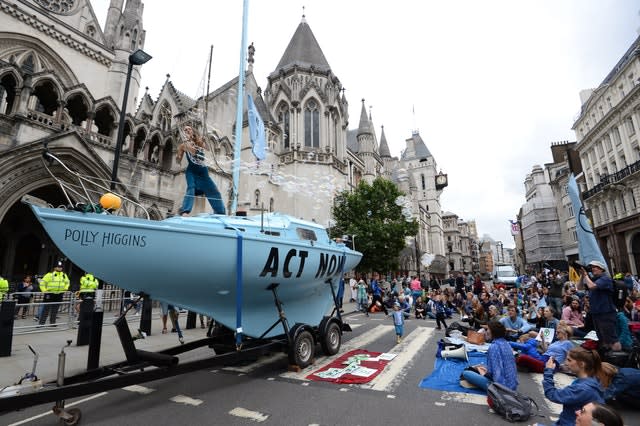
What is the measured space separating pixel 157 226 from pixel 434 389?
4996 mm

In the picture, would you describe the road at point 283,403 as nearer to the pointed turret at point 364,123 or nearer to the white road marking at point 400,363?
the white road marking at point 400,363

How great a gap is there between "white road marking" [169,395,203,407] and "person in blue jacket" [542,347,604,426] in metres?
4.54

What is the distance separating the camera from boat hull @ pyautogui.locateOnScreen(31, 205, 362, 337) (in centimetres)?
415

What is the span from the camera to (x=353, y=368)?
6004mm

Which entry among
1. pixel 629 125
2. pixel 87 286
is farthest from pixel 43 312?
pixel 629 125

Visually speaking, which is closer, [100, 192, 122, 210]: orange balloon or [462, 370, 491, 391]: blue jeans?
[100, 192, 122, 210]: orange balloon

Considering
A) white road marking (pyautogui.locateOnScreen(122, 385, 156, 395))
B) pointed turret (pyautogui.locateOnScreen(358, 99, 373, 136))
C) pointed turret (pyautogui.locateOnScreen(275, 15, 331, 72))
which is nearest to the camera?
white road marking (pyautogui.locateOnScreen(122, 385, 156, 395))

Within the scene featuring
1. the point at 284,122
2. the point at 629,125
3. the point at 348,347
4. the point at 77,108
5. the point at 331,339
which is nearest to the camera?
the point at 331,339

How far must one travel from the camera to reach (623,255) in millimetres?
25750

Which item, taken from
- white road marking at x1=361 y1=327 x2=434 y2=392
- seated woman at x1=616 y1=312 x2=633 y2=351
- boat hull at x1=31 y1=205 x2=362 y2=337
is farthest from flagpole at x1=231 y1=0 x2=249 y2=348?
seated woman at x1=616 y1=312 x2=633 y2=351

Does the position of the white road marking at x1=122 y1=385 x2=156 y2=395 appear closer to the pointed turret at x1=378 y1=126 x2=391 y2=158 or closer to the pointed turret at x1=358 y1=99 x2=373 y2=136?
the pointed turret at x1=358 y1=99 x2=373 y2=136

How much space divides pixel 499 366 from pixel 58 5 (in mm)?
33924

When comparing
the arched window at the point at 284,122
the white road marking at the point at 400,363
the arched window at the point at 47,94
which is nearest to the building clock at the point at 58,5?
the arched window at the point at 47,94

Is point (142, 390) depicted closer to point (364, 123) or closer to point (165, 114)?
point (165, 114)
